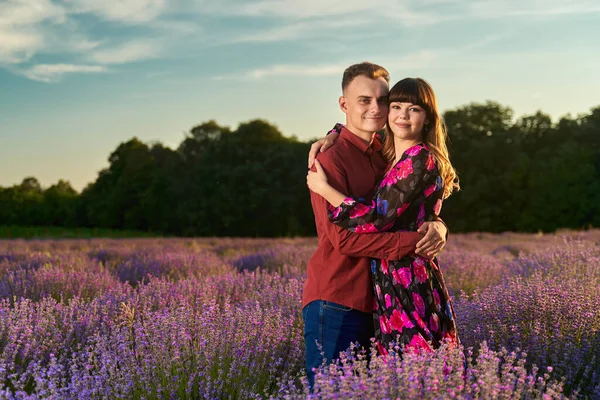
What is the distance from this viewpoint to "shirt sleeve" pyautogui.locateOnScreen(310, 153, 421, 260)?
2.59 metres

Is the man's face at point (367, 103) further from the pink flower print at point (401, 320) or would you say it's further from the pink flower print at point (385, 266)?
the pink flower print at point (401, 320)

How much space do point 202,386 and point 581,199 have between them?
98.3 feet

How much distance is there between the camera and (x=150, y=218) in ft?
111

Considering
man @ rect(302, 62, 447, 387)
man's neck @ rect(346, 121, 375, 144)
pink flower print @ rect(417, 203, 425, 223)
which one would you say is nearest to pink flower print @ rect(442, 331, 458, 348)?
man @ rect(302, 62, 447, 387)

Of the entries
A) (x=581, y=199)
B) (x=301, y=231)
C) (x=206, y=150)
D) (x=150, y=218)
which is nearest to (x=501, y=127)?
(x=581, y=199)

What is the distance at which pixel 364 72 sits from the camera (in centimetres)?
281

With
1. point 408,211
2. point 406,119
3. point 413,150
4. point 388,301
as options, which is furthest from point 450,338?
point 406,119

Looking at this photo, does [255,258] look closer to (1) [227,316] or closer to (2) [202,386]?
(1) [227,316]

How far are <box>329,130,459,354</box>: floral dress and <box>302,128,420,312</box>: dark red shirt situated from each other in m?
0.05

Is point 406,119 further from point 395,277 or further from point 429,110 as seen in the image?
point 395,277

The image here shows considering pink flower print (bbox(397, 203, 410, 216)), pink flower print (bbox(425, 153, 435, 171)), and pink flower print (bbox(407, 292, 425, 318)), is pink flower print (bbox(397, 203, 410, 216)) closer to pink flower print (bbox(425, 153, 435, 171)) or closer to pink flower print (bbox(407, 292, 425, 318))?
pink flower print (bbox(425, 153, 435, 171))

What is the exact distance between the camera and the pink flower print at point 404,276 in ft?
8.64

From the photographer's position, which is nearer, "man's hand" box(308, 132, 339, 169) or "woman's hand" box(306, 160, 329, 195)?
"woman's hand" box(306, 160, 329, 195)

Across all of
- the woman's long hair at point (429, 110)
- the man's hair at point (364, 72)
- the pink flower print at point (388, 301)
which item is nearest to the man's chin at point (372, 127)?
the woman's long hair at point (429, 110)
